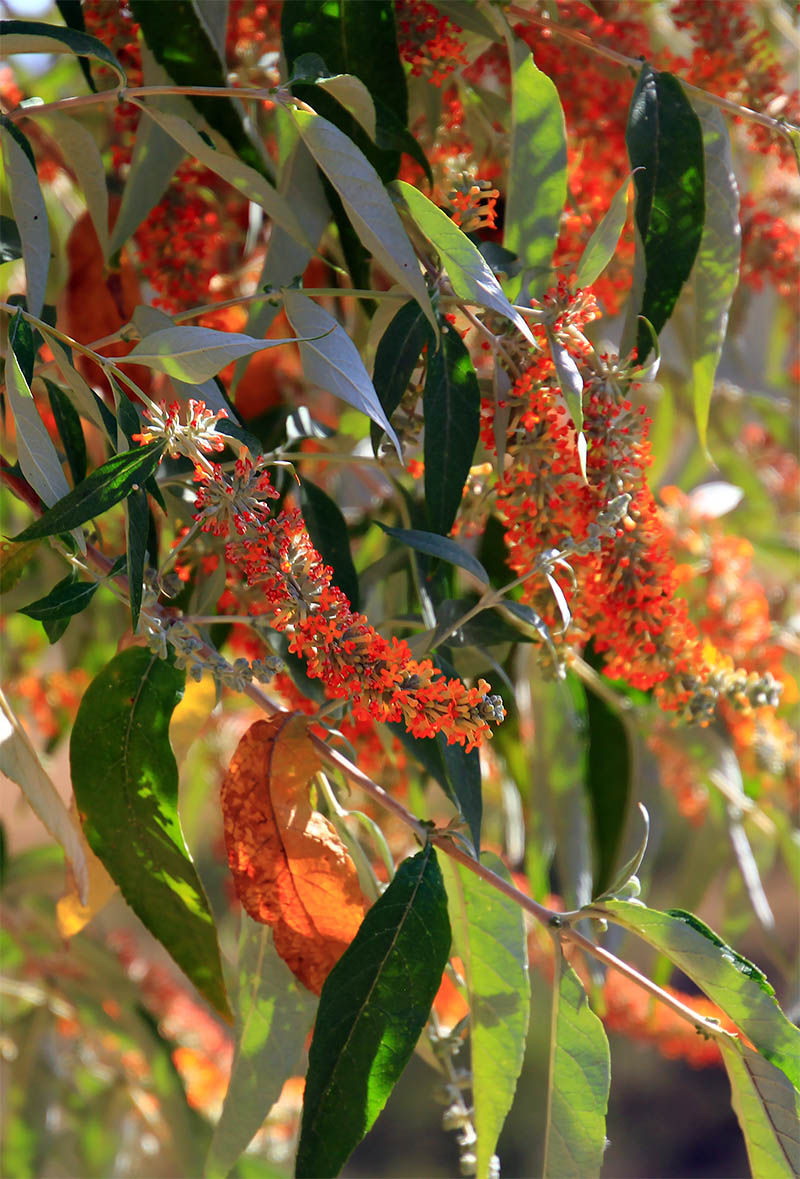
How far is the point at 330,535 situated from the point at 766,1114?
31 centimetres

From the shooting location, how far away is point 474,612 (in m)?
0.45

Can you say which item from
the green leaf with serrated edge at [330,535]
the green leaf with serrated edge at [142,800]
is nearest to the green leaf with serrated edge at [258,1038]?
the green leaf with serrated edge at [142,800]

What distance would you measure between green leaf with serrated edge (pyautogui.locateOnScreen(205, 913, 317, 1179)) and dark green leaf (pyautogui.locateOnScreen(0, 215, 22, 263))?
324 mm

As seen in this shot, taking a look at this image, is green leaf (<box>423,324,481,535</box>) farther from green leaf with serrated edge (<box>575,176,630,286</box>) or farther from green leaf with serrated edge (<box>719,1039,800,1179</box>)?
green leaf with serrated edge (<box>719,1039,800,1179</box>)

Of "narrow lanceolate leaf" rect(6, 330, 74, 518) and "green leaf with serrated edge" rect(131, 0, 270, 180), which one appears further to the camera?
"green leaf with serrated edge" rect(131, 0, 270, 180)

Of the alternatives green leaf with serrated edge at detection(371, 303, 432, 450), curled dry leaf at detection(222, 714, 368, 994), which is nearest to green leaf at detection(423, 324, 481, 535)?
green leaf with serrated edge at detection(371, 303, 432, 450)

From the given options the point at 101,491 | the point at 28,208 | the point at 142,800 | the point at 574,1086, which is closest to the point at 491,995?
the point at 574,1086

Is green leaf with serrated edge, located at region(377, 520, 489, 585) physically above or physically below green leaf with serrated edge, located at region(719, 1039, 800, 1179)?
above

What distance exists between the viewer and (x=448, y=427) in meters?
0.44

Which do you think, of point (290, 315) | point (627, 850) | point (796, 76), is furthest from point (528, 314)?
point (796, 76)

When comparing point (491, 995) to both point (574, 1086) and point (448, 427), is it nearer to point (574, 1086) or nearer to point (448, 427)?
point (574, 1086)

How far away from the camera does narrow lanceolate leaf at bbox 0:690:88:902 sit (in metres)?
0.42

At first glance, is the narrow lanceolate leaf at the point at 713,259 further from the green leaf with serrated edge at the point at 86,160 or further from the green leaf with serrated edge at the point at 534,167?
the green leaf with serrated edge at the point at 86,160

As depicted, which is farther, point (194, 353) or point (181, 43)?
point (181, 43)
